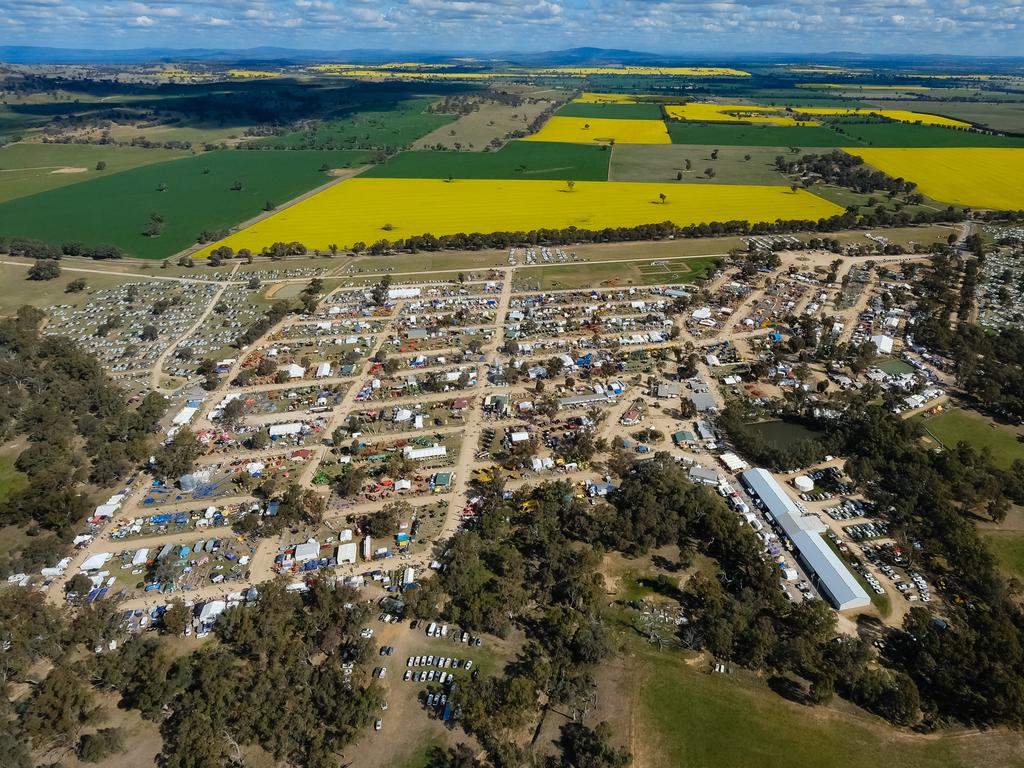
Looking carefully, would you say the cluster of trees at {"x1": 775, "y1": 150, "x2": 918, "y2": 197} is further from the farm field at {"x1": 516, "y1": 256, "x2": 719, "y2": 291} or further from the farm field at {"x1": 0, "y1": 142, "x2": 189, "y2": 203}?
the farm field at {"x1": 0, "y1": 142, "x2": 189, "y2": 203}

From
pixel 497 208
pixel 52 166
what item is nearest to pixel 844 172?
pixel 497 208

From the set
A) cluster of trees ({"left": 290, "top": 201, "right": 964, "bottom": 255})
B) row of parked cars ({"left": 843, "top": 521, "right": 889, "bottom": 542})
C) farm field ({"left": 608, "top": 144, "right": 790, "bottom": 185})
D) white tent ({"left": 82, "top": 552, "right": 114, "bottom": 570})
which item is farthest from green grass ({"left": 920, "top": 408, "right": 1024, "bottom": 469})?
farm field ({"left": 608, "top": 144, "right": 790, "bottom": 185})

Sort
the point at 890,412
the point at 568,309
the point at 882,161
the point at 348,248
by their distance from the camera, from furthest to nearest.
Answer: the point at 882,161 < the point at 348,248 < the point at 568,309 < the point at 890,412

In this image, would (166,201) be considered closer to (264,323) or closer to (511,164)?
(264,323)

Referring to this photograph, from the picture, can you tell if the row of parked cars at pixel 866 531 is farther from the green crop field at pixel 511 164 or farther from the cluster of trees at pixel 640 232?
the green crop field at pixel 511 164

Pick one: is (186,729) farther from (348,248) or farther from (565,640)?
(348,248)

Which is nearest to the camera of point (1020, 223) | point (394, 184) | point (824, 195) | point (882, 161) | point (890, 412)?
point (890, 412)

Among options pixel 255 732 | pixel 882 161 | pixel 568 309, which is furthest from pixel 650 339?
pixel 882 161
